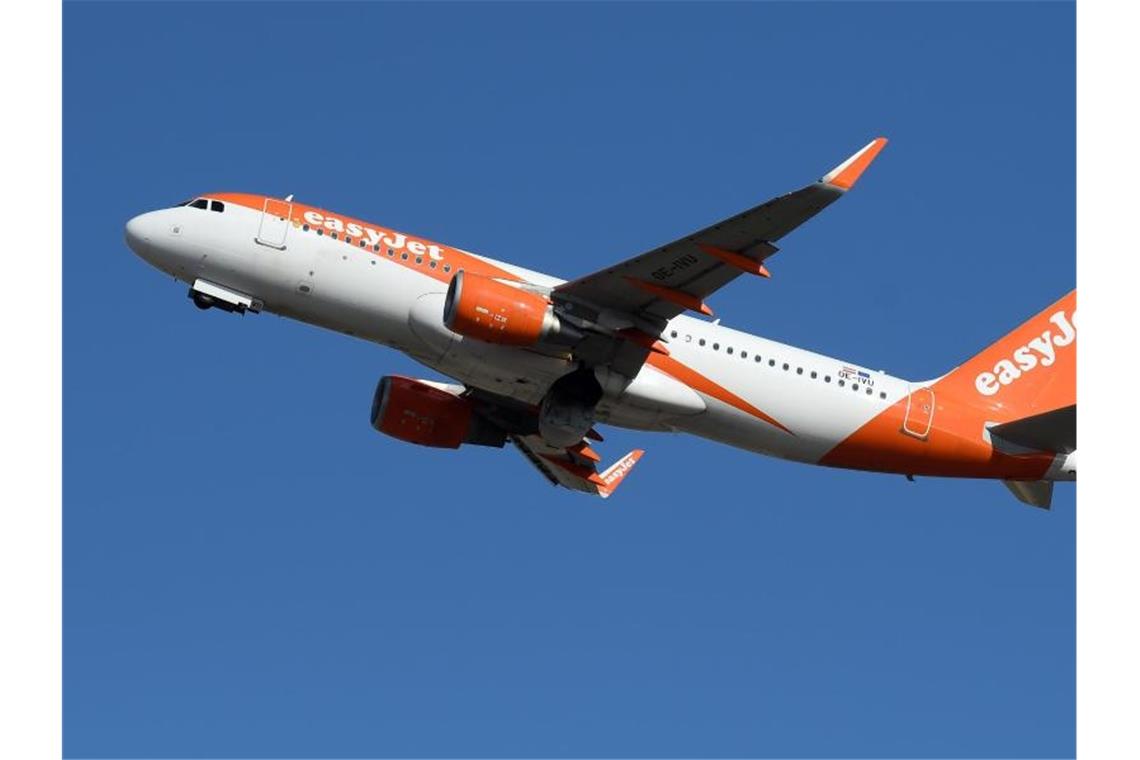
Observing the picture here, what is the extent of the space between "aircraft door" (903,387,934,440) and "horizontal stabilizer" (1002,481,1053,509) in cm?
266

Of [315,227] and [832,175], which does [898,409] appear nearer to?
[832,175]

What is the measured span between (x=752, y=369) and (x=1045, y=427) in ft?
23.5

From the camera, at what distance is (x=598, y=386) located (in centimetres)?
4403

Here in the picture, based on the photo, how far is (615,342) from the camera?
143 feet

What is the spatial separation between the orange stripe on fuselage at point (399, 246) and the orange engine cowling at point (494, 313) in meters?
1.26

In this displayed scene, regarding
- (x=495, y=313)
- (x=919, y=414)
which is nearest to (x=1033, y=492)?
(x=919, y=414)

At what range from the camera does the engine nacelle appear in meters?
48.6

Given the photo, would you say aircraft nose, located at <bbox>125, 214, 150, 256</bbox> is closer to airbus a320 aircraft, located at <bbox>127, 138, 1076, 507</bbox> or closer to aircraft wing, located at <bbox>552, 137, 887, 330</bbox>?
airbus a320 aircraft, located at <bbox>127, 138, 1076, 507</bbox>

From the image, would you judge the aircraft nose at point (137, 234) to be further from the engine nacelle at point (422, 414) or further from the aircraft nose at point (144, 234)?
the engine nacelle at point (422, 414)

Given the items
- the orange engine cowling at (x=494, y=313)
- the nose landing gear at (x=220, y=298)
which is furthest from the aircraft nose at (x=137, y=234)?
the orange engine cowling at (x=494, y=313)

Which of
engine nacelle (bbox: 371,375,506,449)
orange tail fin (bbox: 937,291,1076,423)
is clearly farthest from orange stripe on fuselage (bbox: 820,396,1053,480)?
engine nacelle (bbox: 371,375,506,449)

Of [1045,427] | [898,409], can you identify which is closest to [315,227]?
[898,409]

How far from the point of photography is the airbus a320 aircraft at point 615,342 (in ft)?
140

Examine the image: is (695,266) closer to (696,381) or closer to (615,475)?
(696,381)
